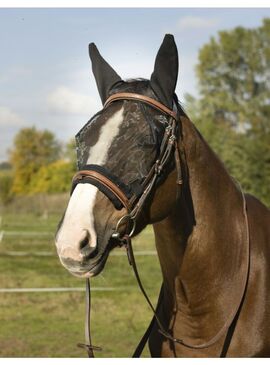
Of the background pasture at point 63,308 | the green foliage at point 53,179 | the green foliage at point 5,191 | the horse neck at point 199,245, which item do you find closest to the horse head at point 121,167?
the horse neck at point 199,245

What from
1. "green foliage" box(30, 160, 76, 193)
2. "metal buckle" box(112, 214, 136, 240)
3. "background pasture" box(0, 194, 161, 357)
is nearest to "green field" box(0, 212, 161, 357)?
"background pasture" box(0, 194, 161, 357)

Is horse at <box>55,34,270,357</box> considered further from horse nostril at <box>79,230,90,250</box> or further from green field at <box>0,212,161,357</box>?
green field at <box>0,212,161,357</box>

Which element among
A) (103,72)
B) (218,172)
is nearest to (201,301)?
(218,172)

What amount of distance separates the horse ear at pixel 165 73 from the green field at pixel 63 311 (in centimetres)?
166

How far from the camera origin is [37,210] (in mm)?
42500

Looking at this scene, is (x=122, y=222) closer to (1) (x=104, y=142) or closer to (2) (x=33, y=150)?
(1) (x=104, y=142)

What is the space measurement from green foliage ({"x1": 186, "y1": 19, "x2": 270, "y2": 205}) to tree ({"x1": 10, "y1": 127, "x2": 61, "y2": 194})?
27.3 metres

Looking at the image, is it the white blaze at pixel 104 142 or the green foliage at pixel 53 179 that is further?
the green foliage at pixel 53 179

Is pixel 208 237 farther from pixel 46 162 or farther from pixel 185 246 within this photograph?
pixel 46 162

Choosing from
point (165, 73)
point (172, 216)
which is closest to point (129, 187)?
point (172, 216)

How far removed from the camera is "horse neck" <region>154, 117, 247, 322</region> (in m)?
2.85

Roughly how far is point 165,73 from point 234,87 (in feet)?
134

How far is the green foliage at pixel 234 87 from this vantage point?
39625mm

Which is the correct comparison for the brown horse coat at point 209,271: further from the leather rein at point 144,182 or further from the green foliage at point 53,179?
the green foliage at point 53,179
